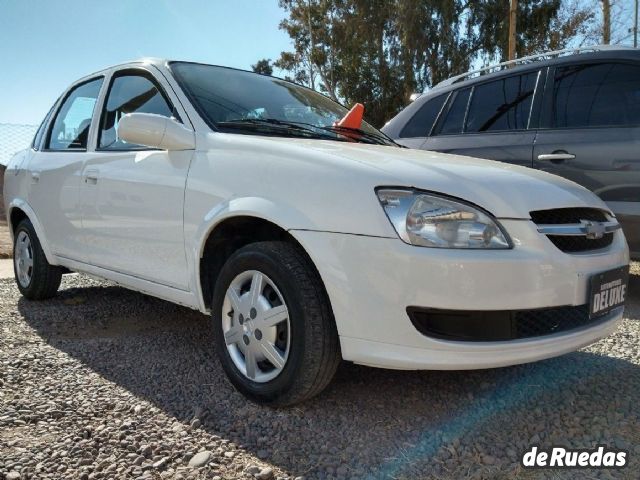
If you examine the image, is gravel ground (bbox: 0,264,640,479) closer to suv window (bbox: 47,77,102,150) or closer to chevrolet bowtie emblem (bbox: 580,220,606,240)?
chevrolet bowtie emblem (bbox: 580,220,606,240)

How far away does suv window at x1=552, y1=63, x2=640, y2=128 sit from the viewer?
402 centimetres

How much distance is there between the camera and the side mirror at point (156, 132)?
2.72m

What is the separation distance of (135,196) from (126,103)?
81cm

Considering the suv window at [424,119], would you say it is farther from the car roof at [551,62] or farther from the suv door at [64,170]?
the suv door at [64,170]

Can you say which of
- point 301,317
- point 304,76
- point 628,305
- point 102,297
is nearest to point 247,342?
point 301,317

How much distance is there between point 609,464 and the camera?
1.98 metres

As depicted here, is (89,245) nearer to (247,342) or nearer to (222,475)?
(247,342)

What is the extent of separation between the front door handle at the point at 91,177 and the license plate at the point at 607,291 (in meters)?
2.71

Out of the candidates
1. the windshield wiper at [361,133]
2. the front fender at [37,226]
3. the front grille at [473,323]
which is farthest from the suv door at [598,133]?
the front fender at [37,226]

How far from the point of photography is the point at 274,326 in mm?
2355

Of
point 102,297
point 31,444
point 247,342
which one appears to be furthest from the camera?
point 102,297

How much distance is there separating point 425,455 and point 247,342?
879 mm

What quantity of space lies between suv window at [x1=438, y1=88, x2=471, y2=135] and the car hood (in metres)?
2.38

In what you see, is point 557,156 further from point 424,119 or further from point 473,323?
point 473,323
